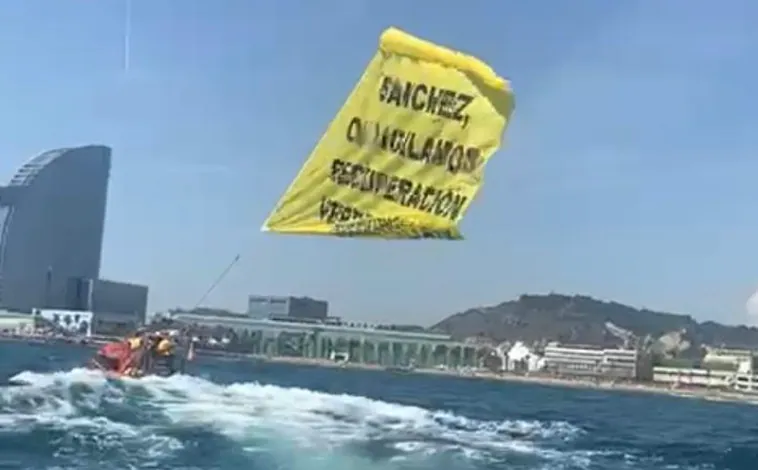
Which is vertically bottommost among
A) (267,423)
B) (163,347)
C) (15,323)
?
(267,423)

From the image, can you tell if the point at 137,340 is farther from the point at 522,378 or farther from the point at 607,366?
the point at 607,366

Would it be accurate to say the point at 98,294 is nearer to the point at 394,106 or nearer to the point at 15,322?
the point at 15,322

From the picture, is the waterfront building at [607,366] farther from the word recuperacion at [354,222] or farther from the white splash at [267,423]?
the word recuperacion at [354,222]

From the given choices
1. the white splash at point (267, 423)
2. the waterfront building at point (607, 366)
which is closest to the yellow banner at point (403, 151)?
the white splash at point (267, 423)

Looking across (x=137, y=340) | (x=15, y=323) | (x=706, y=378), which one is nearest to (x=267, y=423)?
(x=137, y=340)

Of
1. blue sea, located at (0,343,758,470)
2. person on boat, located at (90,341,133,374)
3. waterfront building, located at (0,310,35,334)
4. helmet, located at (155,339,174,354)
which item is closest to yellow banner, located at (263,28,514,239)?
blue sea, located at (0,343,758,470)

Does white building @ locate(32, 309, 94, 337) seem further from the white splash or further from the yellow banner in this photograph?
the yellow banner

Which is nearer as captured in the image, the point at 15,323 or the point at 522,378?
the point at 15,323
